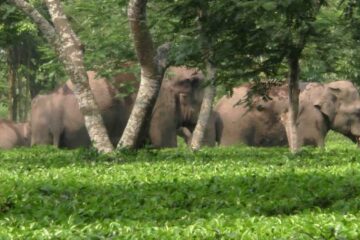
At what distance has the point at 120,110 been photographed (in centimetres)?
2814

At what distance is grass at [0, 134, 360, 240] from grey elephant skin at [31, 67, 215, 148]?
34.6ft

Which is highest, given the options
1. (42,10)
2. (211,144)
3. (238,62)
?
(42,10)

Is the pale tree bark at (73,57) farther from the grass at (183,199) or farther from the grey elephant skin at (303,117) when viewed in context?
the grey elephant skin at (303,117)

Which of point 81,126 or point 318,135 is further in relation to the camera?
point 318,135

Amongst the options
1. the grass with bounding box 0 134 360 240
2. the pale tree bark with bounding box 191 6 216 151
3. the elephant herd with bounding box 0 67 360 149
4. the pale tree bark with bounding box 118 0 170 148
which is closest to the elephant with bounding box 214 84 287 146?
the elephant herd with bounding box 0 67 360 149

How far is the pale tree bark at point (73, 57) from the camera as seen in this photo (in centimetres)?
1923

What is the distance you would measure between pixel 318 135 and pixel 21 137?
10.3m

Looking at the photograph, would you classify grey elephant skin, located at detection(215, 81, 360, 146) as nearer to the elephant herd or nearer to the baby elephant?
the elephant herd

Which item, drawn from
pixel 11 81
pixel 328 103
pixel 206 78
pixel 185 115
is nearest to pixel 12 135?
pixel 11 81

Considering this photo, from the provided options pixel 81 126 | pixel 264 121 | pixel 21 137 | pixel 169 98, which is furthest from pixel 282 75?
pixel 21 137

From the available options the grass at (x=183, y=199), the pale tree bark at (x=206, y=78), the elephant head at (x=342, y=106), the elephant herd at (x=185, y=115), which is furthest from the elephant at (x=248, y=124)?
the grass at (x=183, y=199)

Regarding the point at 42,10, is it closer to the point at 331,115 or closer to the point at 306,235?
the point at 331,115

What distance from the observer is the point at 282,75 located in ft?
65.6

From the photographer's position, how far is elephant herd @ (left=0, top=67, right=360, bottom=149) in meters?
28.0
